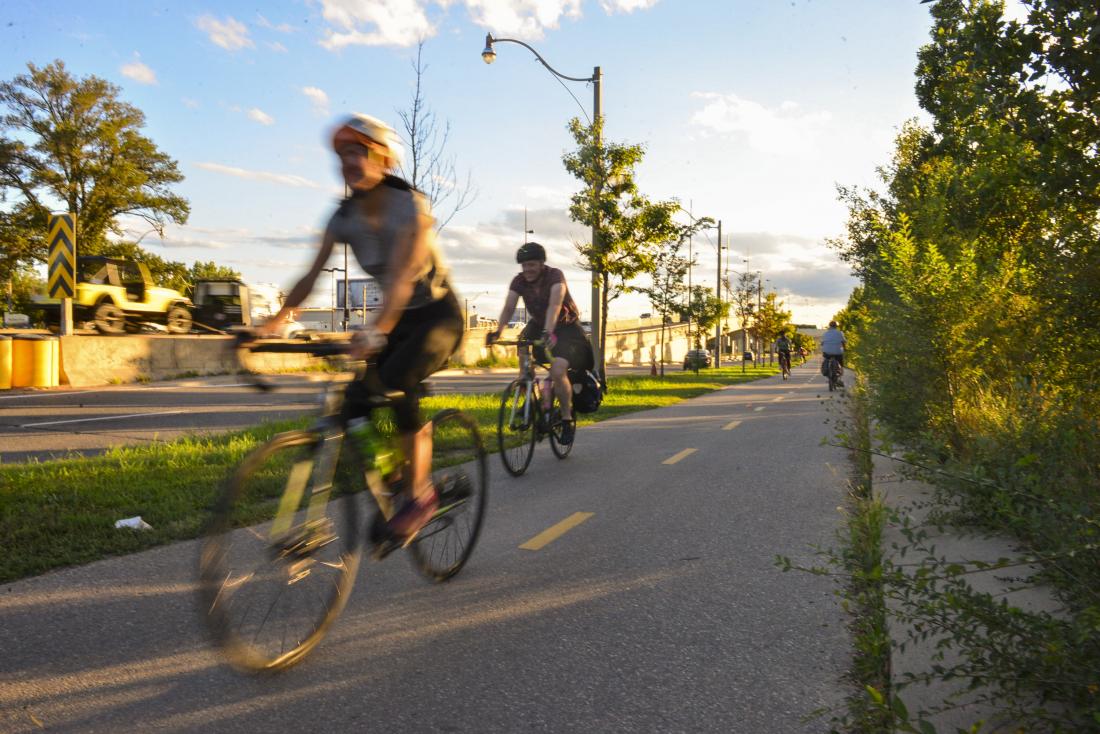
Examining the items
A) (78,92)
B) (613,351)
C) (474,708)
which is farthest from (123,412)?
(613,351)

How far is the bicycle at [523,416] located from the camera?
24.0ft

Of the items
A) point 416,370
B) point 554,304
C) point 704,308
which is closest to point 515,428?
point 554,304

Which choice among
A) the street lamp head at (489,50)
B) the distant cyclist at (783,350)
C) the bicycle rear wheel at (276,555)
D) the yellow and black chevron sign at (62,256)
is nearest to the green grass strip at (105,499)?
the bicycle rear wheel at (276,555)

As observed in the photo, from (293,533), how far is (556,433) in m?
5.10

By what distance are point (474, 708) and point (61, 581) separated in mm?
2474

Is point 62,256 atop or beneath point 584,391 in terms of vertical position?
atop

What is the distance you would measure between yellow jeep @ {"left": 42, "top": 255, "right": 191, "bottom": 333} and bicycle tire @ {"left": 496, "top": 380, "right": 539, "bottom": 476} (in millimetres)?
17178

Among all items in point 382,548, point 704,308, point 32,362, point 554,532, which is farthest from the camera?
point 704,308

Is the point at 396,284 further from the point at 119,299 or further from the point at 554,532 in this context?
the point at 119,299

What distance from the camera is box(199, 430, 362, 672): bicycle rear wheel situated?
2.89 m

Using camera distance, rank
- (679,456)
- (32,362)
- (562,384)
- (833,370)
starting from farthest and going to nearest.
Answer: (833,370) → (32,362) → (679,456) → (562,384)

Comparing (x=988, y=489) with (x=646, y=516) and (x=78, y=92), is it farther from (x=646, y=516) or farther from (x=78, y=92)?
(x=78, y=92)

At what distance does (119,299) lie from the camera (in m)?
22.4

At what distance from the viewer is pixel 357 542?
3.44 metres
